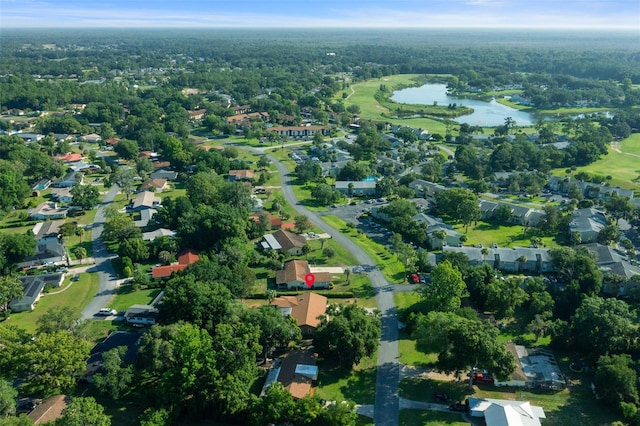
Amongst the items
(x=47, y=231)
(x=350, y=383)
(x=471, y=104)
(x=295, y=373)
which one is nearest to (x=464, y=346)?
(x=350, y=383)

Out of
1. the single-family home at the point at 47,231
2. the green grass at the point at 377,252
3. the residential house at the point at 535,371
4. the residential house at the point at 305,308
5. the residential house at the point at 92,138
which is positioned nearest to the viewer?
the residential house at the point at 535,371

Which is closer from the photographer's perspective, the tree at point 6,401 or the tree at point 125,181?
the tree at point 6,401

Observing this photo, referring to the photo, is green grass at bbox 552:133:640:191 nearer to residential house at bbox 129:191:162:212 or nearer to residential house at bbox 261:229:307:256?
residential house at bbox 261:229:307:256

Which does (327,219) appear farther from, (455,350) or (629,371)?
(629,371)

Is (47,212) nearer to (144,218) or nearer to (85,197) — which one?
(85,197)

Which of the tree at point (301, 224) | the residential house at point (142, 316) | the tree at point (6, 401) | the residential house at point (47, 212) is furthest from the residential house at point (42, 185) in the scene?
the tree at point (6, 401)

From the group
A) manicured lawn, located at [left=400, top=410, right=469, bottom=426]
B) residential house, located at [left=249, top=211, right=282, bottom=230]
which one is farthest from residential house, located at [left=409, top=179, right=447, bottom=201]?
manicured lawn, located at [left=400, top=410, right=469, bottom=426]

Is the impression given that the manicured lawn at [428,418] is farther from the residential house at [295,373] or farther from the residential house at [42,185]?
the residential house at [42,185]
